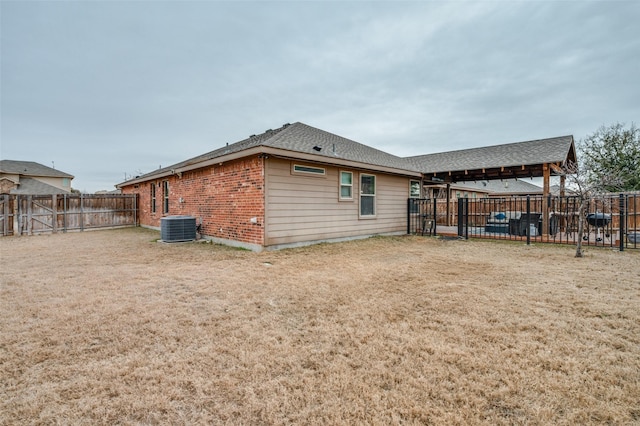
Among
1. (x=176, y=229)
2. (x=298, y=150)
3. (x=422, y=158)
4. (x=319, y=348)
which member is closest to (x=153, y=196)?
(x=176, y=229)

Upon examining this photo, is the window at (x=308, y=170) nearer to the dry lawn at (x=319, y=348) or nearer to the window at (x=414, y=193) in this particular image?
the dry lawn at (x=319, y=348)

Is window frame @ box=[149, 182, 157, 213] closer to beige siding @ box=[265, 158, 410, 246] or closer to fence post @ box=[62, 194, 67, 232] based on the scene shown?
fence post @ box=[62, 194, 67, 232]

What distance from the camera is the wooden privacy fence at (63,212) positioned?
1119 cm

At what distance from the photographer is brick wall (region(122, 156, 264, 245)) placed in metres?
7.36

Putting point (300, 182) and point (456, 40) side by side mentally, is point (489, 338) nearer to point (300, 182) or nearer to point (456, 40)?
point (300, 182)

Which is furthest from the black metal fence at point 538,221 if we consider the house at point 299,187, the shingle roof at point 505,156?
the shingle roof at point 505,156

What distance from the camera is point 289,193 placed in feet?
25.5

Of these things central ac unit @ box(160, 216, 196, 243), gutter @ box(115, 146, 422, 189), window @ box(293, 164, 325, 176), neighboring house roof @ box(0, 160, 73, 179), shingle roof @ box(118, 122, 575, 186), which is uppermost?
neighboring house roof @ box(0, 160, 73, 179)

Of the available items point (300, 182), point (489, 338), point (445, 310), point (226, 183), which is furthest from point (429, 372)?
point (226, 183)

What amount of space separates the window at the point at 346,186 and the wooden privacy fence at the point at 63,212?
1273cm

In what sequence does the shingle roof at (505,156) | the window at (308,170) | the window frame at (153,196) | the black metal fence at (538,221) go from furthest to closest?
the window frame at (153,196), the shingle roof at (505,156), the black metal fence at (538,221), the window at (308,170)

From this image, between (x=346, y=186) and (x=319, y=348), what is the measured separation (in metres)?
7.35

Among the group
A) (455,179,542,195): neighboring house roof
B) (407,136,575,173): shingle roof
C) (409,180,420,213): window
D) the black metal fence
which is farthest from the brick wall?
(455,179,542,195): neighboring house roof

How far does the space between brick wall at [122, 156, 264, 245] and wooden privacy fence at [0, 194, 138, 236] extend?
525 centimetres
